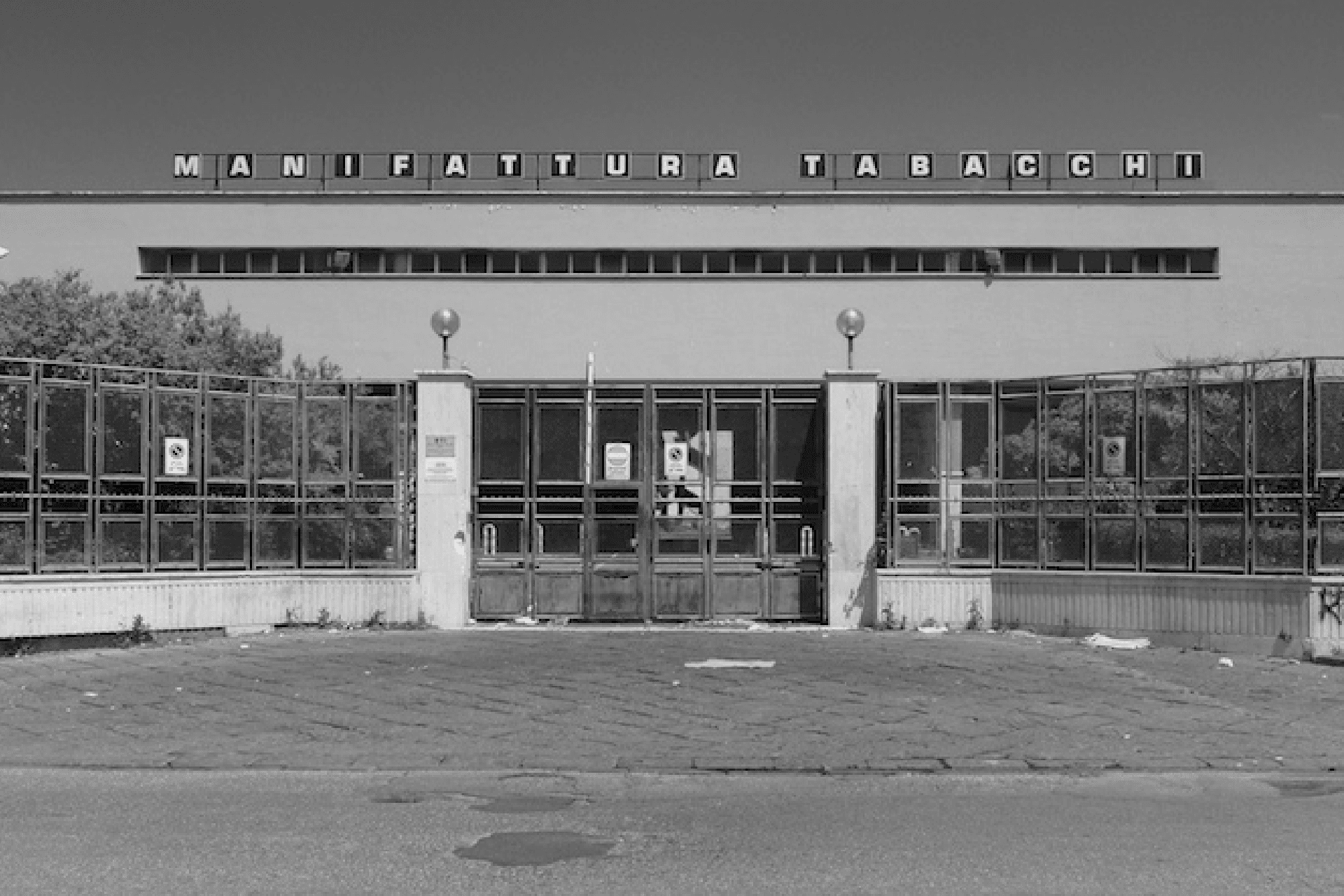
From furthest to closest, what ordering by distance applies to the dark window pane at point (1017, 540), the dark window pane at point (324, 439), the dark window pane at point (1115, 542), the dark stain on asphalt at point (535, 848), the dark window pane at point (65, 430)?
the dark window pane at point (324, 439) < the dark window pane at point (1017, 540) < the dark window pane at point (1115, 542) < the dark window pane at point (65, 430) < the dark stain on asphalt at point (535, 848)

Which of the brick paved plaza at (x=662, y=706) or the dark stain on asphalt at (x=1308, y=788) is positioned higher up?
the brick paved plaza at (x=662, y=706)

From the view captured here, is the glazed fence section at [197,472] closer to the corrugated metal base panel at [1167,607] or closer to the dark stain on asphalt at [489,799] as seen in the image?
the corrugated metal base panel at [1167,607]

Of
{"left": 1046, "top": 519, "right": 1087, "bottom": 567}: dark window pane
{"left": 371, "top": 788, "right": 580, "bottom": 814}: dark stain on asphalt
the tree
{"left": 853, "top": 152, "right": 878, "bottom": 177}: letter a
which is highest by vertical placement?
{"left": 853, "top": 152, "right": 878, "bottom": 177}: letter a

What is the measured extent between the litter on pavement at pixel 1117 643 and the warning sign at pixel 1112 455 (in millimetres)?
1804

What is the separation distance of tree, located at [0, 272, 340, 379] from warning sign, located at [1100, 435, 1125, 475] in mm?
20069

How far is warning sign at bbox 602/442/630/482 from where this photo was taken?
61.9 ft

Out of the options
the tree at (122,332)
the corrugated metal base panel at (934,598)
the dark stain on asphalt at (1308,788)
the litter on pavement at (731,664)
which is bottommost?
the dark stain on asphalt at (1308,788)

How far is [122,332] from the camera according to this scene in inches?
1251

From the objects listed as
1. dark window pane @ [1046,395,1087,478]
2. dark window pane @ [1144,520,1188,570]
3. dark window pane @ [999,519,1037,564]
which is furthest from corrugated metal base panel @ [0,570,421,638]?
dark window pane @ [1144,520,1188,570]

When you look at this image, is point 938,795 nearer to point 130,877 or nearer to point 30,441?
point 130,877

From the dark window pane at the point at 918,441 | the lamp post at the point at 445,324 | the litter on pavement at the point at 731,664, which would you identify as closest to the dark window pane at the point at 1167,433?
the dark window pane at the point at 918,441

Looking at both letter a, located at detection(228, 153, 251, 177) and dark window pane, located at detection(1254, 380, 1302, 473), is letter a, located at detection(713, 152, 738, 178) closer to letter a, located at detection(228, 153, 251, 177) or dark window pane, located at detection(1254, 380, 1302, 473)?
letter a, located at detection(228, 153, 251, 177)

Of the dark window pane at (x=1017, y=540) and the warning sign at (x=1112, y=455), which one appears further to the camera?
the dark window pane at (x=1017, y=540)

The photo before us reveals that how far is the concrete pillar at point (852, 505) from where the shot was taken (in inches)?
725
